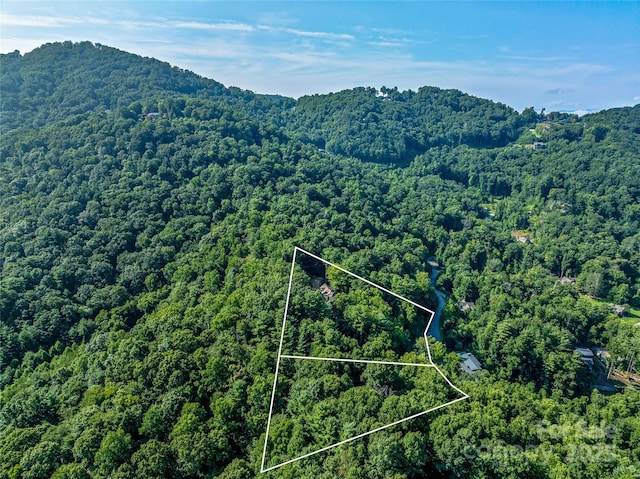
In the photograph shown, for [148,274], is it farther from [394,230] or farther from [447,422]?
[447,422]

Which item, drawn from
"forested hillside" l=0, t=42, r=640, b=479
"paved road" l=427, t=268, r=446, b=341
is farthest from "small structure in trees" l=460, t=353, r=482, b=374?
"paved road" l=427, t=268, r=446, b=341

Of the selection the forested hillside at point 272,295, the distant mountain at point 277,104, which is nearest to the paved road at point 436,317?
the forested hillside at point 272,295

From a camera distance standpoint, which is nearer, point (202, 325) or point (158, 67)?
point (202, 325)

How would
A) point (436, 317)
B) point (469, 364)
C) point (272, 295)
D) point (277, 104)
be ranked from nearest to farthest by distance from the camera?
1. point (272, 295)
2. point (469, 364)
3. point (436, 317)
4. point (277, 104)

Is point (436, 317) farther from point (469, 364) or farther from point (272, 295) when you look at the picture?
point (272, 295)

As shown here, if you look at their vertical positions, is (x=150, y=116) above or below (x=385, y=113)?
below

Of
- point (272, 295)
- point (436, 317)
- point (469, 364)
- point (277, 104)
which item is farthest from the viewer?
point (277, 104)

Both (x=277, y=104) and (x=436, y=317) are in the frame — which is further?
(x=277, y=104)

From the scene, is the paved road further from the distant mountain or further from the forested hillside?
the distant mountain

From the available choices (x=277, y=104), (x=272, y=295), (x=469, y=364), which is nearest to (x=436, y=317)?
(x=469, y=364)

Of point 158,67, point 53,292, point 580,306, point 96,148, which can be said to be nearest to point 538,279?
point 580,306
